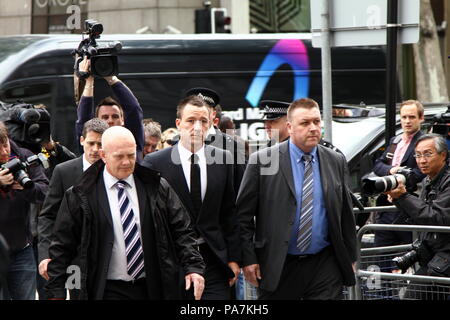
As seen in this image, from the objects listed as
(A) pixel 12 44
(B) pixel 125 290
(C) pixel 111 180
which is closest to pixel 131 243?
(B) pixel 125 290

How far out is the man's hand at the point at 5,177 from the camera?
26.5ft

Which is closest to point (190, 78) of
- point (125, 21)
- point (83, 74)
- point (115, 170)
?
point (83, 74)

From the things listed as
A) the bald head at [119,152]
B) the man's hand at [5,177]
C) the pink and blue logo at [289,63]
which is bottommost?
the man's hand at [5,177]

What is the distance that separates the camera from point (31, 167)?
8.66 metres

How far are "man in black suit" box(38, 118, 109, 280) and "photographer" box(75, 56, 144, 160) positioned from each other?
56 cm

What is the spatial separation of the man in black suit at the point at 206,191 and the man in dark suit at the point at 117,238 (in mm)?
876

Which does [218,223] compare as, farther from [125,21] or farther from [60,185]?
[125,21]

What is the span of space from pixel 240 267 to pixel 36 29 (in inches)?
736

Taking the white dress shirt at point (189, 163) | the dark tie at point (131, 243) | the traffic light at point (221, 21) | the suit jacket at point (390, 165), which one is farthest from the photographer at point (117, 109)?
the traffic light at point (221, 21)

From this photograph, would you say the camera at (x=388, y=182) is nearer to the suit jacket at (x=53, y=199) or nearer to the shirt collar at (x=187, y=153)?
the shirt collar at (x=187, y=153)

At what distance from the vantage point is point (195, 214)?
800 cm

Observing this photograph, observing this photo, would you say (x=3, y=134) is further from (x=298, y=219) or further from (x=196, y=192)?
(x=298, y=219)

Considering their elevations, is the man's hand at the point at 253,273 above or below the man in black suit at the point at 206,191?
below

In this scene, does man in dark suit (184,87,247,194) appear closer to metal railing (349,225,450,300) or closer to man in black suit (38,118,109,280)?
man in black suit (38,118,109,280)
